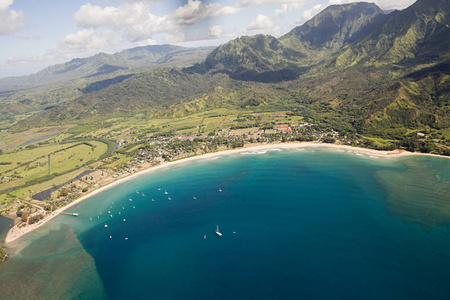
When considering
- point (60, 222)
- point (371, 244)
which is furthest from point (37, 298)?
point (371, 244)

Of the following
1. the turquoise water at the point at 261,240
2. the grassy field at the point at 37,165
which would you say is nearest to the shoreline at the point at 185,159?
the turquoise water at the point at 261,240

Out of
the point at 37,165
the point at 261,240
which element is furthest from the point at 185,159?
the point at 37,165

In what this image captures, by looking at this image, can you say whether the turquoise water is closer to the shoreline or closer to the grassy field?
the shoreline

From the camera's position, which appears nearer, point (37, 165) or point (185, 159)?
point (185, 159)

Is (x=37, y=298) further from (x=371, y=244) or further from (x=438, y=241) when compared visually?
(x=438, y=241)

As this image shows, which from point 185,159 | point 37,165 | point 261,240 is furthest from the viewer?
point 37,165

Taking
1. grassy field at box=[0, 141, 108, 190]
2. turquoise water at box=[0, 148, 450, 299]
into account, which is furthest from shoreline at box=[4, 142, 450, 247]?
grassy field at box=[0, 141, 108, 190]

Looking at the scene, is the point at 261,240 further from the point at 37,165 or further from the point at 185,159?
the point at 37,165

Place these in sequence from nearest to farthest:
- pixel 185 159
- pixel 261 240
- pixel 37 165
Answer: pixel 261 240, pixel 185 159, pixel 37 165

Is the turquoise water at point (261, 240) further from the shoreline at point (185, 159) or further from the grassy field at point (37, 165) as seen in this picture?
the grassy field at point (37, 165)
